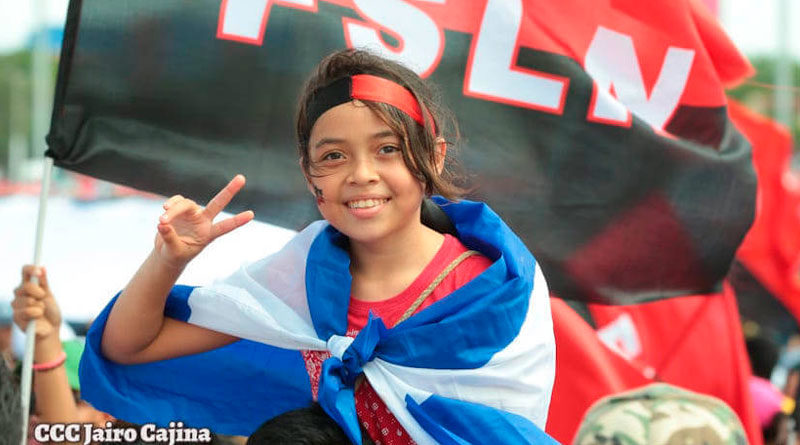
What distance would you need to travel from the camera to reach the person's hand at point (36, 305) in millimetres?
3193

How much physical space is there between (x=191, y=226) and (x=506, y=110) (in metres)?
1.99

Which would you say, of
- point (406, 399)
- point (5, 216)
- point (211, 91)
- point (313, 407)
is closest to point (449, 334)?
point (406, 399)

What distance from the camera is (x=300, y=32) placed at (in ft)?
12.4

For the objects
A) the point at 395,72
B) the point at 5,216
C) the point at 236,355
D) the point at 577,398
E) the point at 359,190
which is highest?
the point at 395,72

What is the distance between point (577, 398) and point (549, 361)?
74.0 inches

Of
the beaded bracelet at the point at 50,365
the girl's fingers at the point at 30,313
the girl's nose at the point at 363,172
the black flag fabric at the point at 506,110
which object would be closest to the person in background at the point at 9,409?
the girl's nose at the point at 363,172

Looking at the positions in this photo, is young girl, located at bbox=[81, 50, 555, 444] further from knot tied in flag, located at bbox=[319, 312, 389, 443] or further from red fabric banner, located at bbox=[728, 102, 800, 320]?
red fabric banner, located at bbox=[728, 102, 800, 320]

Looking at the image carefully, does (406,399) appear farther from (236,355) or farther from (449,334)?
(236,355)

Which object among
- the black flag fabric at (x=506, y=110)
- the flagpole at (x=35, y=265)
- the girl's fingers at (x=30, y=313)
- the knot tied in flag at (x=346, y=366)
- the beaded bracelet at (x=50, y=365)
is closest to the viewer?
the knot tied in flag at (x=346, y=366)

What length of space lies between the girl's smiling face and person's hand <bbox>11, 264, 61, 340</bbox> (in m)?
1.19

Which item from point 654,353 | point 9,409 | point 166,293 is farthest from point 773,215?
point 9,409

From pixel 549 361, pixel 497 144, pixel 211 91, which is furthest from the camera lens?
pixel 497 144

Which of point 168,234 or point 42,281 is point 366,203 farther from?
point 42,281

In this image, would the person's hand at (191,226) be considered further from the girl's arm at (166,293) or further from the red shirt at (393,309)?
the red shirt at (393,309)
